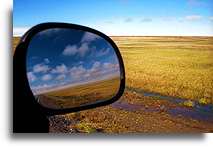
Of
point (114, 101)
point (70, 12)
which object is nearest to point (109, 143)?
point (114, 101)

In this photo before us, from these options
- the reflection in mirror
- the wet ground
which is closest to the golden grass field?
the reflection in mirror

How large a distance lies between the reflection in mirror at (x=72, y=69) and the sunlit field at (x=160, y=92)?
0.49ft

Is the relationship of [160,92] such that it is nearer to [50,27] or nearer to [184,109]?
[184,109]

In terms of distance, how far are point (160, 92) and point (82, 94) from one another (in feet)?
1.58

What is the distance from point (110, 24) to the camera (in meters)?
2.30

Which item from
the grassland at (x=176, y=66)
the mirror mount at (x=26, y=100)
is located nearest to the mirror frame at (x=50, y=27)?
the mirror mount at (x=26, y=100)

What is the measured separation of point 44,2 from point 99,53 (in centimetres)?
42

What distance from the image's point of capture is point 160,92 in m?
2.38

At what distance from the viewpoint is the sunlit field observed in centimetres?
232

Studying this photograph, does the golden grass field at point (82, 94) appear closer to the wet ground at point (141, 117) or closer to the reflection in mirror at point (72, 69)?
the reflection in mirror at point (72, 69)

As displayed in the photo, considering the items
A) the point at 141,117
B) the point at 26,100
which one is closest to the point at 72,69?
the point at 141,117

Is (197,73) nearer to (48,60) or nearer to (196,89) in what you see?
(196,89)

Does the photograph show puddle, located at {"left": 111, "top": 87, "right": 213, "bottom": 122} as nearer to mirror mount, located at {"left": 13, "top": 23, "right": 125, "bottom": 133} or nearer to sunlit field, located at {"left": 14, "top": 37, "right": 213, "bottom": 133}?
sunlit field, located at {"left": 14, "top": 37, "right": 213, "bottom": 133}

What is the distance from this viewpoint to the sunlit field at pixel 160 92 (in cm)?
232
